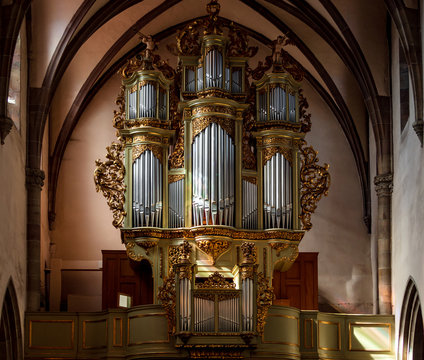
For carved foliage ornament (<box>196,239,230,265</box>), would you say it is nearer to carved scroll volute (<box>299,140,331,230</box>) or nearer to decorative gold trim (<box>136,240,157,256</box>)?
decorative gold trim (<box>136,240,157,256</box>)

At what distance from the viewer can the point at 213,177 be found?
89.4 ft

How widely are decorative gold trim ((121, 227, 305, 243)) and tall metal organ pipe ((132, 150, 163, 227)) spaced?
0.25m

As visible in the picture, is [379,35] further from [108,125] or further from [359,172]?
[108,125]

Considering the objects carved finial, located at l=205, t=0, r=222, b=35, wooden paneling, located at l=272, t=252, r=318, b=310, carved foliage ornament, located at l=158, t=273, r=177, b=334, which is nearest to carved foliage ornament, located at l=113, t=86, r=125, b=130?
carved finial, located at l=205, t=0, r=222, b=35

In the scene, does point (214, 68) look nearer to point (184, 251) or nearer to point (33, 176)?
point (184, 251)

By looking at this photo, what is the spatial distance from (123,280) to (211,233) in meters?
4.06

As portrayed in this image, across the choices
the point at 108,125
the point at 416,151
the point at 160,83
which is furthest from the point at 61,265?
the point at 416,151

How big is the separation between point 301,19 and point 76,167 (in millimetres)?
7668

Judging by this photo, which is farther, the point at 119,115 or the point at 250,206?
the point at 119,115

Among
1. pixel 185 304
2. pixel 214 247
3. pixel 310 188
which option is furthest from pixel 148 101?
pixel 185 304

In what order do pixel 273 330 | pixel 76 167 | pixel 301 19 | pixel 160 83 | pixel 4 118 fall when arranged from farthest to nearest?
pixel 76 167 < pixel 301 19 < pixel 160 83 < pixel 273 330 < pixel 4 118

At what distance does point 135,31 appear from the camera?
31719mm

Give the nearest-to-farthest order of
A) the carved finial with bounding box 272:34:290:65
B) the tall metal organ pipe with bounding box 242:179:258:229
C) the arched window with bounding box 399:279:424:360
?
the arched window with bounding box 399:279:424:360
the tall metal organ pipe with bounding box 242:179:258:229
the carved finial with bounding box 272:34:290:65

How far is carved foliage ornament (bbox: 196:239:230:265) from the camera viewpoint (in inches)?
1055
